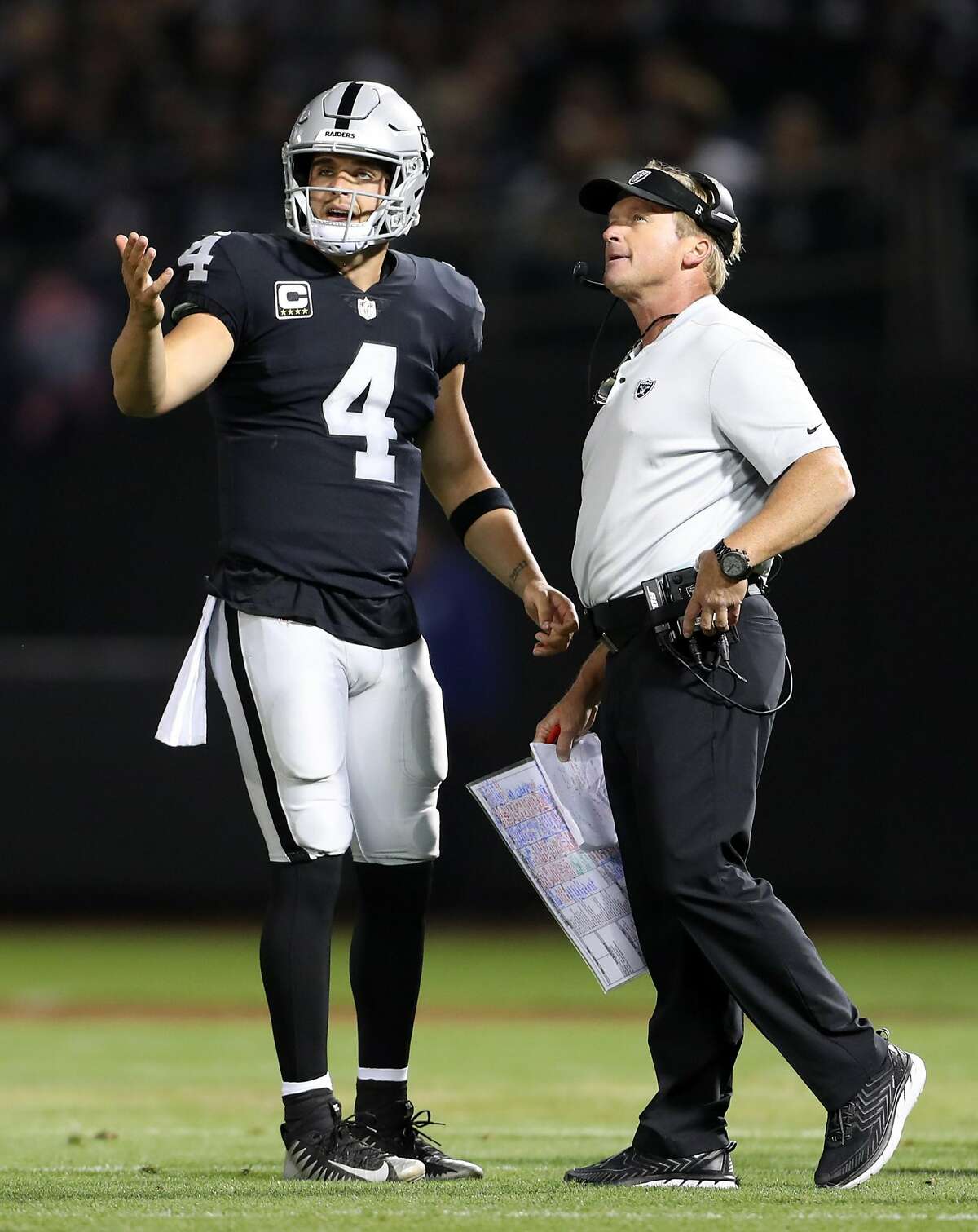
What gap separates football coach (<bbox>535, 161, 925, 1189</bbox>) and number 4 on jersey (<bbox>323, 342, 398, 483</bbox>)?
1.48 ft

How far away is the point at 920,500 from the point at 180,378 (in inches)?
296

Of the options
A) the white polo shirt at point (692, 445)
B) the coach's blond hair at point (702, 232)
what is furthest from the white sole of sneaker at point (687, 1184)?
the coach's blond hair at point (702, 232)

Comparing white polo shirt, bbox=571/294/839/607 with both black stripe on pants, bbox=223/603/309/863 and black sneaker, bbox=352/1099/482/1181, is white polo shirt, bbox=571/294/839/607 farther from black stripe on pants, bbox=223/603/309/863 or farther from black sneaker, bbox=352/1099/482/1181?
black sneaker, bbox=352/1099/482/1181

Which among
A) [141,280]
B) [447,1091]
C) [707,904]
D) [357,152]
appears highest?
[357,152]

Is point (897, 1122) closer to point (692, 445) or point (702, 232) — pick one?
point (692, 445)

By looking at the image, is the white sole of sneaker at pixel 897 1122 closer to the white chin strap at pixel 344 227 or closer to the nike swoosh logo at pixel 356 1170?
the nike swoosh logo at pixel 356 1170

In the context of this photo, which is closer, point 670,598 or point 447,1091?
point 670,598

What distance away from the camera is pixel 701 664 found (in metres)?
4.09

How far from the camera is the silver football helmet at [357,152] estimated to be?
438 cm

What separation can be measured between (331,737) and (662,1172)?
3.72 feet

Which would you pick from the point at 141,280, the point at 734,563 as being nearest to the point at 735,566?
the point at 734,563

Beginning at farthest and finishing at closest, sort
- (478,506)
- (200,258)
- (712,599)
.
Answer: (478,506) < (200,258) < (712,599)

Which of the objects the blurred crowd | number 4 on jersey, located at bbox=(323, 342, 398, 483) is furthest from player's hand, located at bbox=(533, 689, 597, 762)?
the blurred crowd

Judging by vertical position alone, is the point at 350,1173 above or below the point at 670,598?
below
